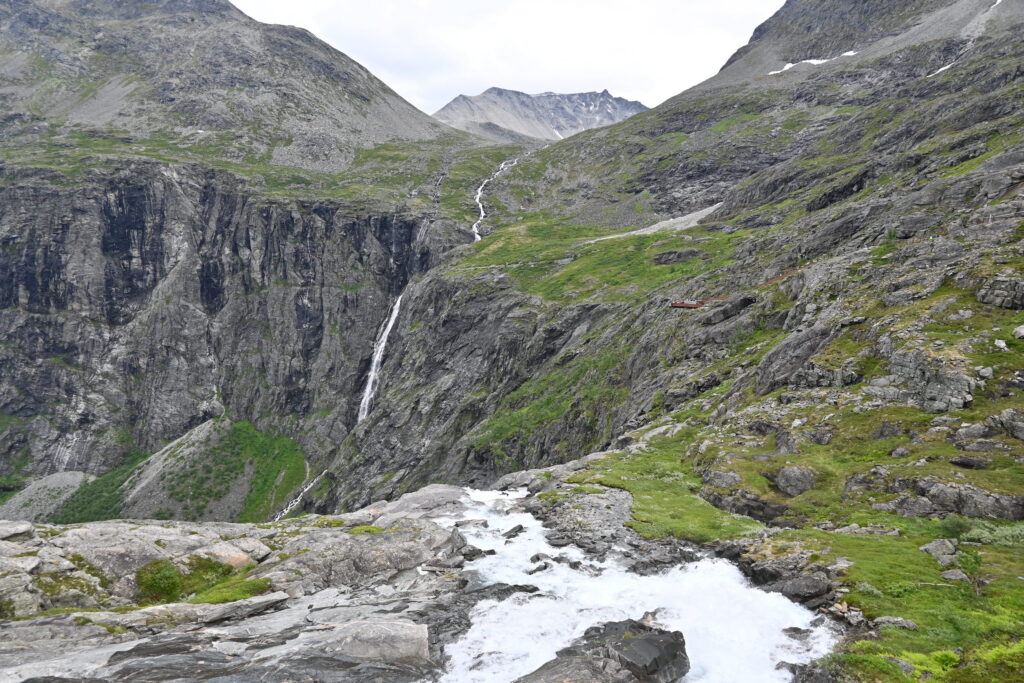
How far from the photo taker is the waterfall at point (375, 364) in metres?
125

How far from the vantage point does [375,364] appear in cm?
13500

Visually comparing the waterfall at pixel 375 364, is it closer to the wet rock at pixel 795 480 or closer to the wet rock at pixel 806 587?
the wet rock at pixel 795 480

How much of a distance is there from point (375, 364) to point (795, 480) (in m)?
121

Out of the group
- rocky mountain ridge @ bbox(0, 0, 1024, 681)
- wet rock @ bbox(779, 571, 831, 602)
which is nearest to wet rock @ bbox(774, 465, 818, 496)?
rocky mountain ridge @ bbox(0, 0, 1024, 681)

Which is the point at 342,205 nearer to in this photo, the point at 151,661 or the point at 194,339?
the point at 194,339

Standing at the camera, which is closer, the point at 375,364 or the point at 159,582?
the point at 159,582

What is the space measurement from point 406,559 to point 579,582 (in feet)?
28.2

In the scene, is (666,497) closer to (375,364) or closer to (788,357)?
(788,357)

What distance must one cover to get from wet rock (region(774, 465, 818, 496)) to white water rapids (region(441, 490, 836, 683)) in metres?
8.14

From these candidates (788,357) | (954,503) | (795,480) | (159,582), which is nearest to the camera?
(954,503)

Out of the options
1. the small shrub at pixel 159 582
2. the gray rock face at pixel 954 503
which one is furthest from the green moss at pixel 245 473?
the gray rock face at pixel 954 503

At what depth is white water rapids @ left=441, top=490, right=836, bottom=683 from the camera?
584 inches

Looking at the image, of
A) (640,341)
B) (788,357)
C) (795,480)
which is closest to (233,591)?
(795,480)

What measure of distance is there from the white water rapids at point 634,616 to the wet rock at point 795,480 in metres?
8.14
